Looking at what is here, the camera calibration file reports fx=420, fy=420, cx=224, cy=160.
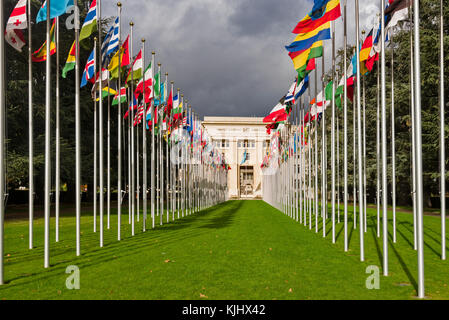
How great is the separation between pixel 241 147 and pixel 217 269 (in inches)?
3683

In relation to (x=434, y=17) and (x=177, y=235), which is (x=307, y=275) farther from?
(x=434, y=17)

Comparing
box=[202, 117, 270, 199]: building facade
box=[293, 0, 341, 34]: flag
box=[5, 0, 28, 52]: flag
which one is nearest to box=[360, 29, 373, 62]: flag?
box=[293, 0, 341, 34]: flag

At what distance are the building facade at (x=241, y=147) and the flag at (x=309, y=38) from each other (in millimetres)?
81500

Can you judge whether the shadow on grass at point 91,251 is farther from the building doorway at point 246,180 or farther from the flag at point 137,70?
the building doorway at point 246,180

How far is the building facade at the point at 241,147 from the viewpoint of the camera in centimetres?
10025

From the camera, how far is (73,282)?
28.0ft

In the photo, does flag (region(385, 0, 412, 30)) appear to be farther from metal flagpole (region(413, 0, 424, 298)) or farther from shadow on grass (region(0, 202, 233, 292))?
shadow on grass (region(0, 202, 233, 292))

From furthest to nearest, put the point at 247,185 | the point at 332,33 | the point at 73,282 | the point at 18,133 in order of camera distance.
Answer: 1. the point at 247,185
2. the point at 18,133
3. the point at 332,33
4. the point at 73,282

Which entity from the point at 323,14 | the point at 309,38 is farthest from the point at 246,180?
the point at 323,14

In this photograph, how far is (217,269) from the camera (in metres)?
10.0

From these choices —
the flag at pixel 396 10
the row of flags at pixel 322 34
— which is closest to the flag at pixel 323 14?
the row of flags at pixel 322 34

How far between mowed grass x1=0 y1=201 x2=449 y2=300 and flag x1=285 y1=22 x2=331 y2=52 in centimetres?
689
